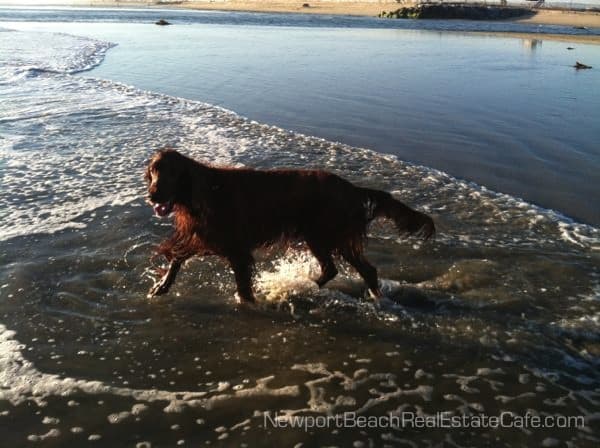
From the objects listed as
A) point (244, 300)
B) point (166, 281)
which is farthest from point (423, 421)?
point (166, 281)

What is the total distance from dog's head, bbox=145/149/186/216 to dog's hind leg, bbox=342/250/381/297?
1693 mm

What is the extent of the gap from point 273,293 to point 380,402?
1.77 meters

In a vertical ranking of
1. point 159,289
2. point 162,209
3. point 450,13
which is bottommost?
point 159,289

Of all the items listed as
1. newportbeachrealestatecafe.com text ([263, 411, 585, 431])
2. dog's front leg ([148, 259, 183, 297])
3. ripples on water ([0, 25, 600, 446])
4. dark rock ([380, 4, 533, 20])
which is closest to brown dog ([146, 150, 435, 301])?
dog's front leg ([148, 259, 183, 297])

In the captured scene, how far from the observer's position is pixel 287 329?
445 cm

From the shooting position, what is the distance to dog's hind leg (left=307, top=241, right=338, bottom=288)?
482cm

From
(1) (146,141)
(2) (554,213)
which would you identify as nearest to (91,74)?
(1) (146,141)

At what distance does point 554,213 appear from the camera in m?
6.62

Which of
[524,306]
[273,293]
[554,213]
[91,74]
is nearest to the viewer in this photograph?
[524,306]

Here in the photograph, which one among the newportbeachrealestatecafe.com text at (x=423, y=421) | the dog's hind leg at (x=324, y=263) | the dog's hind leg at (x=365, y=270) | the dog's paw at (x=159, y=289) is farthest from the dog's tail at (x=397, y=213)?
the dog's paw at (x=159, y=289)

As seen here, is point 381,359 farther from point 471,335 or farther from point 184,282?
point 184,282

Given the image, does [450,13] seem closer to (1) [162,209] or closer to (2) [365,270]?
(2) [365,270]

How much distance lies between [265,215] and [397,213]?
4.02ft

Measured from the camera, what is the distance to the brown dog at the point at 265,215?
4.46 m
